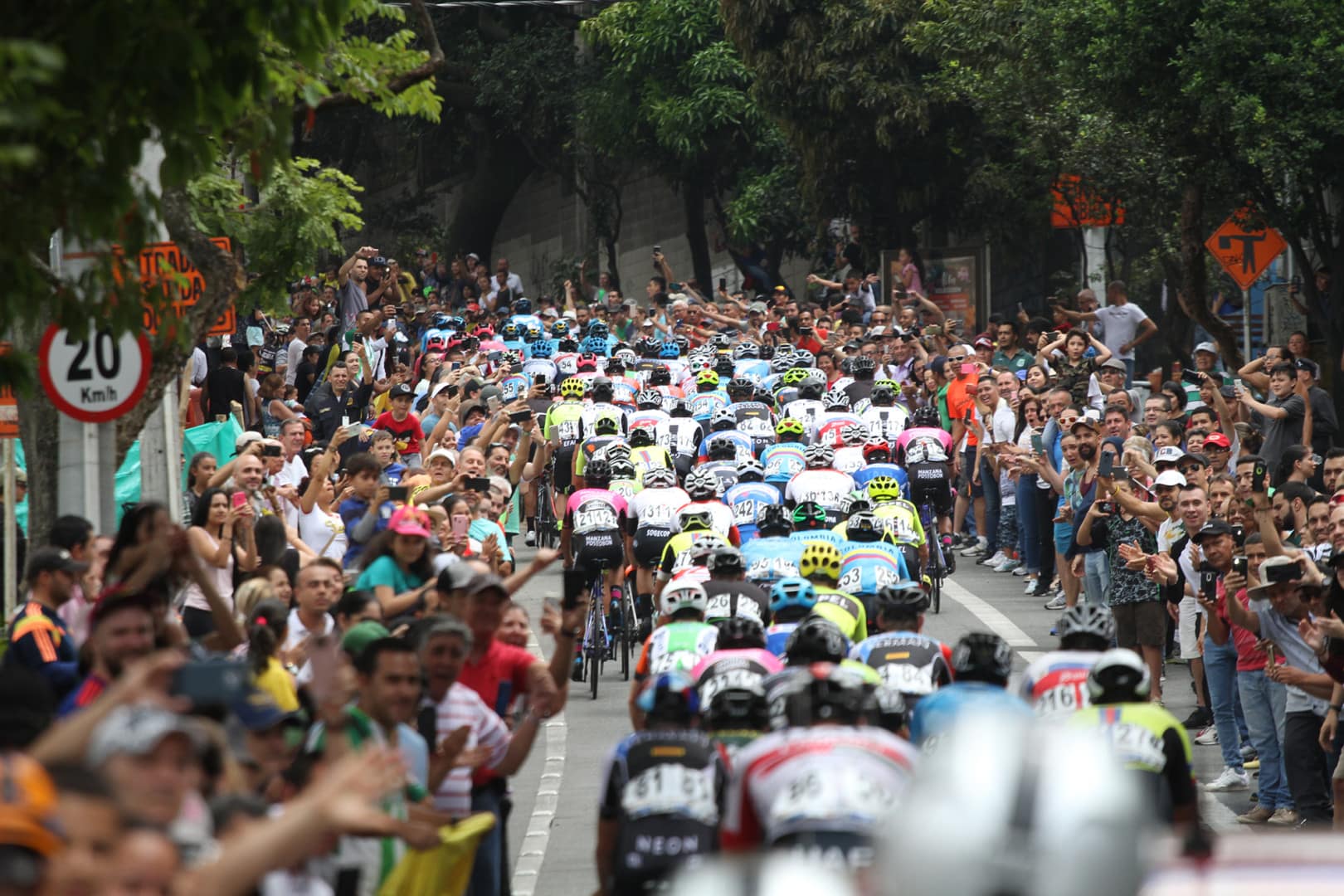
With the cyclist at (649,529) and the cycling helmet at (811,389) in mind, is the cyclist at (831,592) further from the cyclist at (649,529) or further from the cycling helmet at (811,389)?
the cycling helmet at (811,389)

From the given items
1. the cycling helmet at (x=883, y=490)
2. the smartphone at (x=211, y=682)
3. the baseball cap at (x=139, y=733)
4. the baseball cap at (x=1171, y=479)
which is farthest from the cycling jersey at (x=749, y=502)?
the baseball cap at (x=139, y=733)

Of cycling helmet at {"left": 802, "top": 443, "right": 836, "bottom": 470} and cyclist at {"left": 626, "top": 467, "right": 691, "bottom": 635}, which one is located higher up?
cycling helmet at {"left": 802, "top": 443, "right": 836, "bottom": 470}

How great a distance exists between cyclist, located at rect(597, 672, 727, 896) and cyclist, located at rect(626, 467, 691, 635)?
882cm

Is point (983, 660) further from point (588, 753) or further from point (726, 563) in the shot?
point (588, 753)

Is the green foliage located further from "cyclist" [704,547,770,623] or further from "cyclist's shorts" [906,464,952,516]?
"cyclist's shorts" [906,464,952,516]

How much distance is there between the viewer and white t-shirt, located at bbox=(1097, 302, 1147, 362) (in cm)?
2667

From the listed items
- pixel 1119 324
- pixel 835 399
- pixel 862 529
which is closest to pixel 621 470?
pixel 862 529

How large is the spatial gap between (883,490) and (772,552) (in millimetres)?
3818

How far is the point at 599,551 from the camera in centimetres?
1752

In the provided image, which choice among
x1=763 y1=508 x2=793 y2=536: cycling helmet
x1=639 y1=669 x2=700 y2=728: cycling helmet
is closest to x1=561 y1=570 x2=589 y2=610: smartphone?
x1=639 y1=669 x2=700 y2=728: cycling helmet

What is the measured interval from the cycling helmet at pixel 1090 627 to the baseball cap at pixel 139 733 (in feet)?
17.0

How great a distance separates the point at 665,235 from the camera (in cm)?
5706

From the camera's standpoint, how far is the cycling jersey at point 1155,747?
8508mm

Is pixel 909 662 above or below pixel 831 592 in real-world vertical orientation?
below
